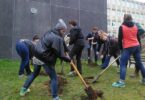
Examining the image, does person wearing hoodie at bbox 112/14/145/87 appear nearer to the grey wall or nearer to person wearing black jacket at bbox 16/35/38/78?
person wearing black jacket at bbox 16/35/38/78

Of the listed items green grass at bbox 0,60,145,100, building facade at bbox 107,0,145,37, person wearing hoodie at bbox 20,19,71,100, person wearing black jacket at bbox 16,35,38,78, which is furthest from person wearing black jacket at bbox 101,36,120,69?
building facade at bbox 107,0,145,37

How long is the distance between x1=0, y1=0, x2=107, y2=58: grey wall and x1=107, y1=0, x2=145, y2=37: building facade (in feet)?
142

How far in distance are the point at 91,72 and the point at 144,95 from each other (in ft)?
13.6

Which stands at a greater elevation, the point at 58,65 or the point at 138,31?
the point at 138,31

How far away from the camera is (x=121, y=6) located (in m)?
76.0

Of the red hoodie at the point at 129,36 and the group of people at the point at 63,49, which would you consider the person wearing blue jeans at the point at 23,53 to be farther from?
the red hoodie at the point at 129,36

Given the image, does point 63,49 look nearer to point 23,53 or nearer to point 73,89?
point 73,89

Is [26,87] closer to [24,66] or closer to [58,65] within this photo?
[24,66]

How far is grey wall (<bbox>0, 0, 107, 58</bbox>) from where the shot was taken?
20016 mm

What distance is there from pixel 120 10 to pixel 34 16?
56163 mm

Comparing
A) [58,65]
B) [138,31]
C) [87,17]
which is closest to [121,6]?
[87,17]

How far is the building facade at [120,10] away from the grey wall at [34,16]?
43209mm

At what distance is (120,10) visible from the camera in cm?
7575

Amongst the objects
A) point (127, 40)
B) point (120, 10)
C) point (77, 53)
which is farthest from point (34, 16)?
point (120, 10)
